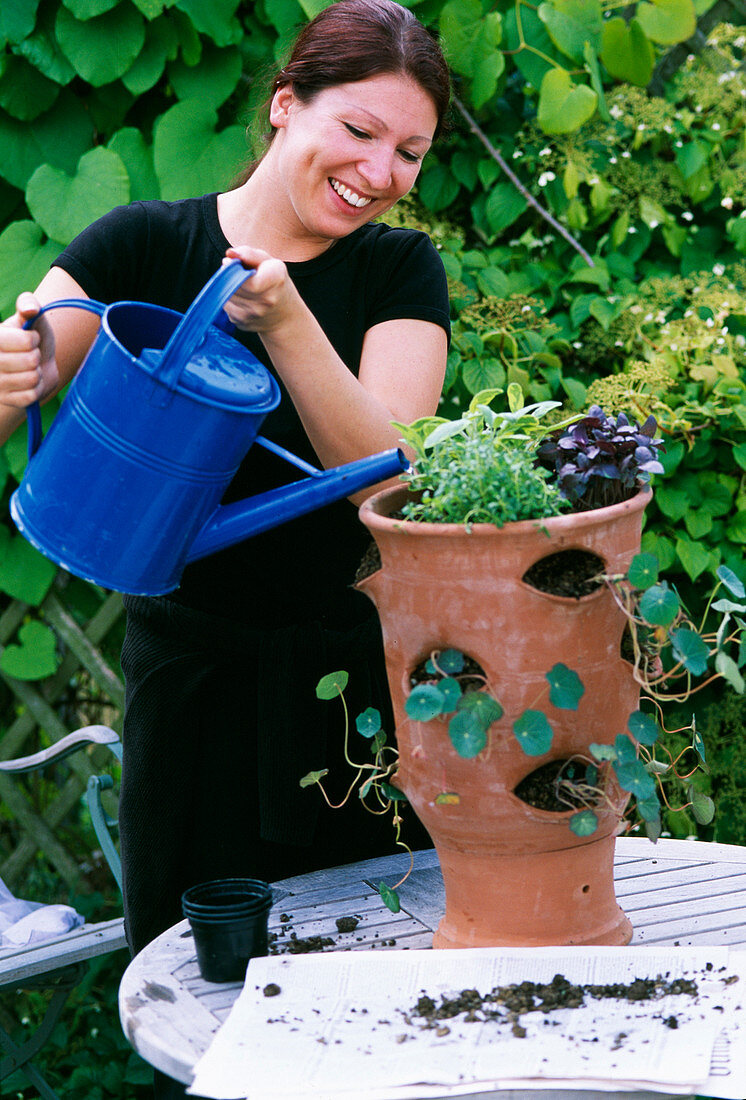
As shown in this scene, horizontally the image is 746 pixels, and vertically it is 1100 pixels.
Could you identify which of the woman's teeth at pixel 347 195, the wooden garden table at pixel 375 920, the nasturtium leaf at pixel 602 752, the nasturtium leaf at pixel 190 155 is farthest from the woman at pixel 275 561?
the nasturtium leaf at pixel 190 155

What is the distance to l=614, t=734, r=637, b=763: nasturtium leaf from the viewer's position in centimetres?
88

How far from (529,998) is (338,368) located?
0.57 metres

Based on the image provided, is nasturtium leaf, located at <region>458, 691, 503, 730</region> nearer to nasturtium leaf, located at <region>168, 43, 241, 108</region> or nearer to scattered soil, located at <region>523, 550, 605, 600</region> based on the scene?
scattered soil, located at <region>523, 550, 605, 600</region>

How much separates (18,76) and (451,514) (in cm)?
153

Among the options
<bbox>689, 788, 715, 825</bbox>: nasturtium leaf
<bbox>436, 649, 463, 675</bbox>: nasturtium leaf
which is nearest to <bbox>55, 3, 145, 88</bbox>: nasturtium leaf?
<bbox>436, 649, 463, 675</bbox>: nasturtium leaf

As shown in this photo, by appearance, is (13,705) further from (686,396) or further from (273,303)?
(273,303)

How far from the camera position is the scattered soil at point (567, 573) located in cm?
87

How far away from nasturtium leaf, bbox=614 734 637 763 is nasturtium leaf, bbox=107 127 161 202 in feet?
4.88

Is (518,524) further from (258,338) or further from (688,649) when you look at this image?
(258,338)

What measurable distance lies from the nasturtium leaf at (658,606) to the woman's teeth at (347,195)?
0.56 metres

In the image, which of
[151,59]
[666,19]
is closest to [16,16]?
[151,59]

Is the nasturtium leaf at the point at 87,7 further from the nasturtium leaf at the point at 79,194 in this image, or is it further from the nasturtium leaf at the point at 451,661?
the nasturtium leaf at the point at 451,661

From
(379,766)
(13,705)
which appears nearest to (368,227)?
(379,766)

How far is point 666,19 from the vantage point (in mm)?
2035
